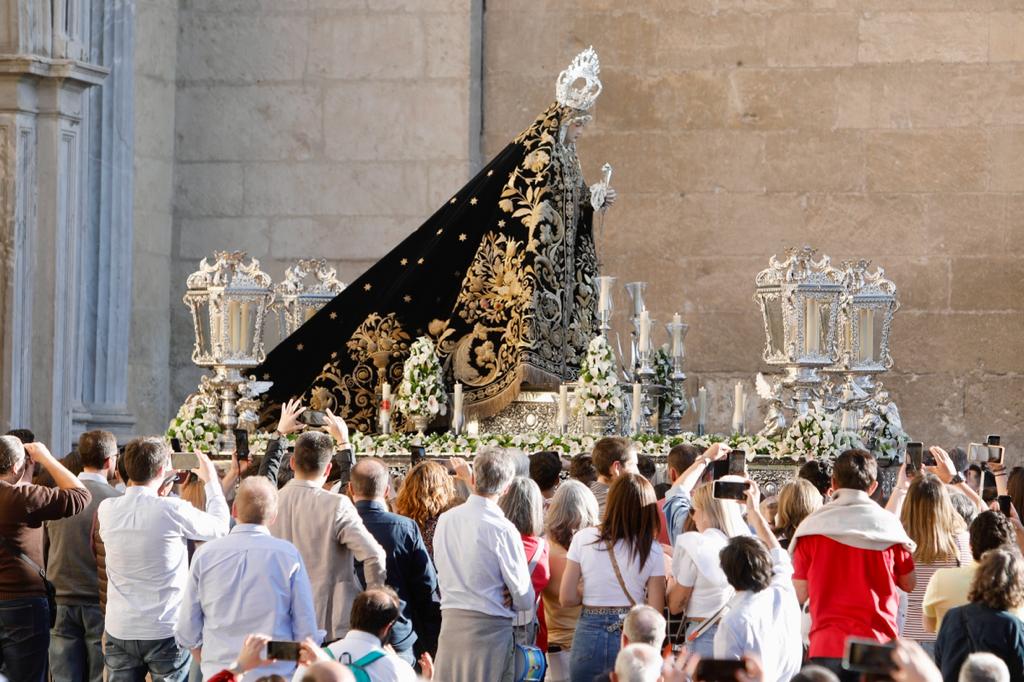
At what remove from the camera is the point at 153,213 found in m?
14.4

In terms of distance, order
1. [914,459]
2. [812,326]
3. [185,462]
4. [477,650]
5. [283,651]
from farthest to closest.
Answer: [812,326]
[914,459]
[185,462]
[477,650]
[283,651]

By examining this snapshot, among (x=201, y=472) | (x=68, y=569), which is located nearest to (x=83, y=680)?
(x=68, y=569)

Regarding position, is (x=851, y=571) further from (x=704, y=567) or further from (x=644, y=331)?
(x=644, y=331)

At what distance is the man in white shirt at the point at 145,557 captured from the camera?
6.33m

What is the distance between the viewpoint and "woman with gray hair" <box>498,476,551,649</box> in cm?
653

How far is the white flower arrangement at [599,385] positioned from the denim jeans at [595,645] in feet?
13.2

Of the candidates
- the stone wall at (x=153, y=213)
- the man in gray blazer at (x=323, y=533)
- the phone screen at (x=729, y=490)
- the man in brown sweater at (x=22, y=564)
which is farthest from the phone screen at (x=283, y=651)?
the stone wall at (x=153, y=213)

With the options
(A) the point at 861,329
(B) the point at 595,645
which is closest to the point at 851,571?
(B) the point at 595,645

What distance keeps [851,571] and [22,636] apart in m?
3.18

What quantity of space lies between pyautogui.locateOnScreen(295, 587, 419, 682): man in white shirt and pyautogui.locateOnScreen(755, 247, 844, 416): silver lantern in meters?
5.45

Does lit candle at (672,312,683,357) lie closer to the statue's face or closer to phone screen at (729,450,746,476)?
the statue's face

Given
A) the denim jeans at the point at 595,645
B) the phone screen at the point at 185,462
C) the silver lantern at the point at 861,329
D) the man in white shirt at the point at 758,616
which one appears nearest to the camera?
the man in white shirt at the point at 758,616

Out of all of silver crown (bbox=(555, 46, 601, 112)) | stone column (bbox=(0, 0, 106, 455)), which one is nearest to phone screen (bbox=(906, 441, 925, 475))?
silver crown (bbox=(555, 46, 601, 112))

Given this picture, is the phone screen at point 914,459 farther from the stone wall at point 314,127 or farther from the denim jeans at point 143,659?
the stone wall at point 314,127
